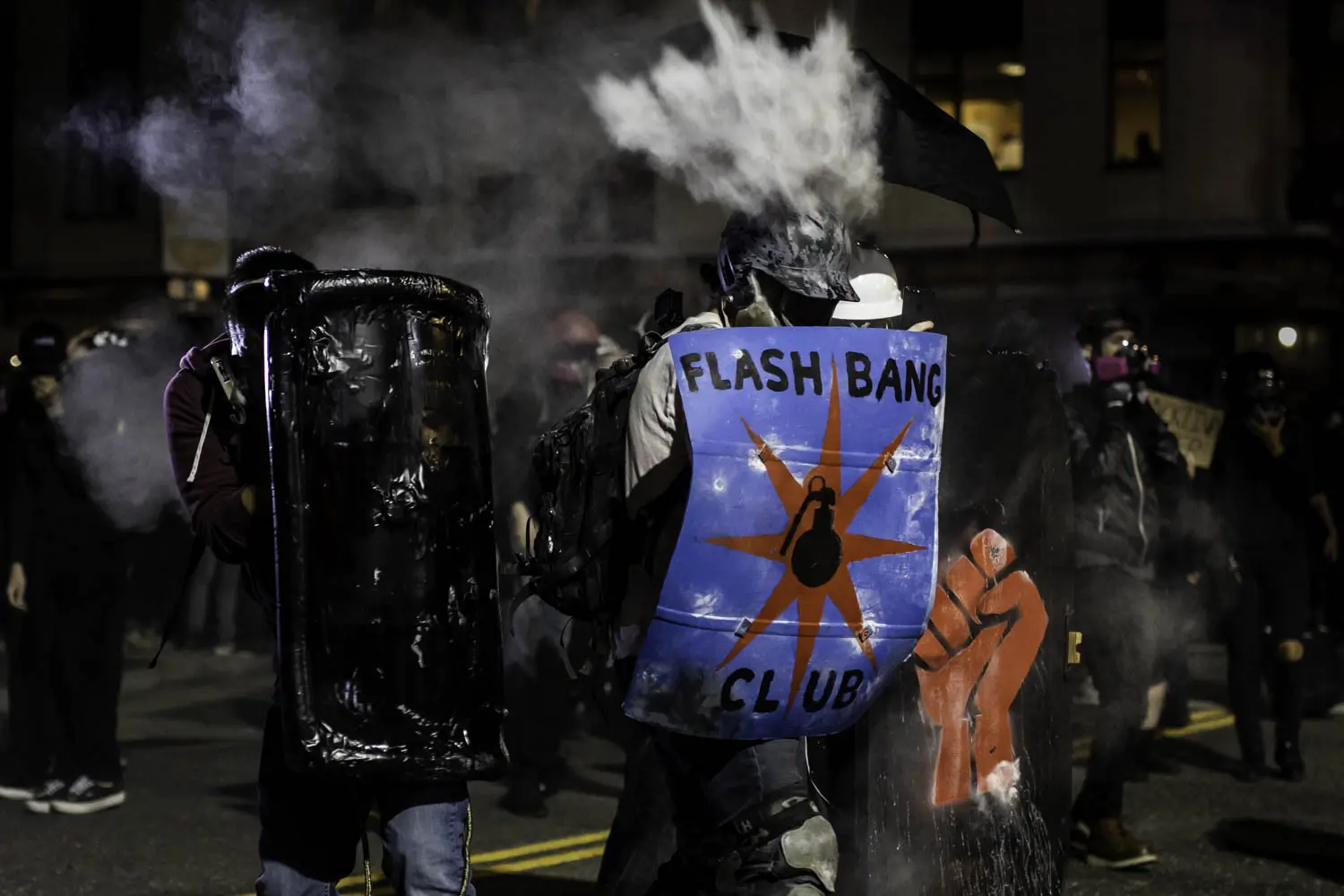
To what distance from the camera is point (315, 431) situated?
354 cm

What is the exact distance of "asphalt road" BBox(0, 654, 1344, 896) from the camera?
6.03 meters

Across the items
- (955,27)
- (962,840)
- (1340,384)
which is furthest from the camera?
(955,27)

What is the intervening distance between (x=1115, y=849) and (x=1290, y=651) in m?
2.78

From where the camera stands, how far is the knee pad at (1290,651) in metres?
8.69

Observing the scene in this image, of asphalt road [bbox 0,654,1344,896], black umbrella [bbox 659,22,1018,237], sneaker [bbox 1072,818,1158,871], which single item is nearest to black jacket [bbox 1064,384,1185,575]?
sneaker [bbox 1072,818,1158,871]

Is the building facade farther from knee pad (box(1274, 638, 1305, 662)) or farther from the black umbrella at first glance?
the black umbrella

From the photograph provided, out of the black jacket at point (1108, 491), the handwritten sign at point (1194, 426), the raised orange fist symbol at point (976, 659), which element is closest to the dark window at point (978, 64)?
the handwritten sign at point (1194, 426)

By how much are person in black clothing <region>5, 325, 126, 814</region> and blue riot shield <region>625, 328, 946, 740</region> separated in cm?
435

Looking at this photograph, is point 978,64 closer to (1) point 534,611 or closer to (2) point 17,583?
(1) point 534,611

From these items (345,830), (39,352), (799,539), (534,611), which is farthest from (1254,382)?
(345,830)

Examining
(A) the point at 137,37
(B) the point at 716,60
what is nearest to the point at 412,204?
(B) the point at 716,60

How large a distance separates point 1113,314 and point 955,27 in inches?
613

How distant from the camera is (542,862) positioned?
20.6 ft

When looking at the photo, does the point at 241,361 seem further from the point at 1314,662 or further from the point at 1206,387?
the point at 1206,387
